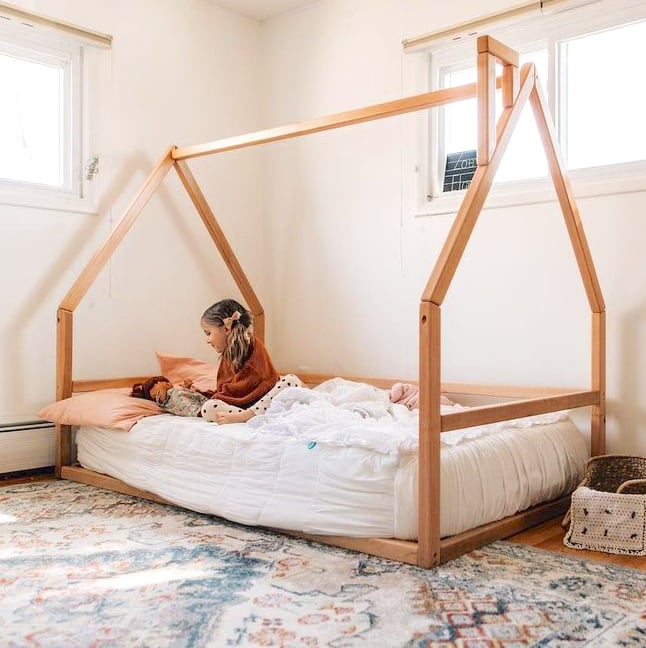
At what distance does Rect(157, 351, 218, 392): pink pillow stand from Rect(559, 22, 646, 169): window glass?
1984mm

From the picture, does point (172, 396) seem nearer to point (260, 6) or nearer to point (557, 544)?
point (557, 544)

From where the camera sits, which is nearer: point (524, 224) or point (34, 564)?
point (34, 564)

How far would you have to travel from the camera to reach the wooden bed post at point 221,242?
402cm

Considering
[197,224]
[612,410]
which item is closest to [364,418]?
[612,410]

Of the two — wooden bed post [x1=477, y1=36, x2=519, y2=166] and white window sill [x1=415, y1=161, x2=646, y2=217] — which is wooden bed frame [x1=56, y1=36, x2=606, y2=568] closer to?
wooden bed post [x1=477, y1=36, x2=519, y2=166]

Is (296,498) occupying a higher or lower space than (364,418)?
lower

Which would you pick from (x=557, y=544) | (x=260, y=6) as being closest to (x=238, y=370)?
(x=557, y=544)

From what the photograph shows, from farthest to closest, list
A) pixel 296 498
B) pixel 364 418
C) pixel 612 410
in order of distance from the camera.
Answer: pixel 612 410, pixel 364 418, pixel 296 498

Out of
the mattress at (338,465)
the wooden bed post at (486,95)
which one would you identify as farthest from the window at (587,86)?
the mattress at (338,465)

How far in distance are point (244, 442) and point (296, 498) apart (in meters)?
0.31

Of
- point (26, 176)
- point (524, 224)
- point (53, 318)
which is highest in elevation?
point (26, 176)

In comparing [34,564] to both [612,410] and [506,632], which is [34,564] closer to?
[506,632]

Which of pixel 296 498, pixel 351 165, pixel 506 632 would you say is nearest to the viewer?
pixel 506 632

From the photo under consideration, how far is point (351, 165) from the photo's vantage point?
13.9 ft
